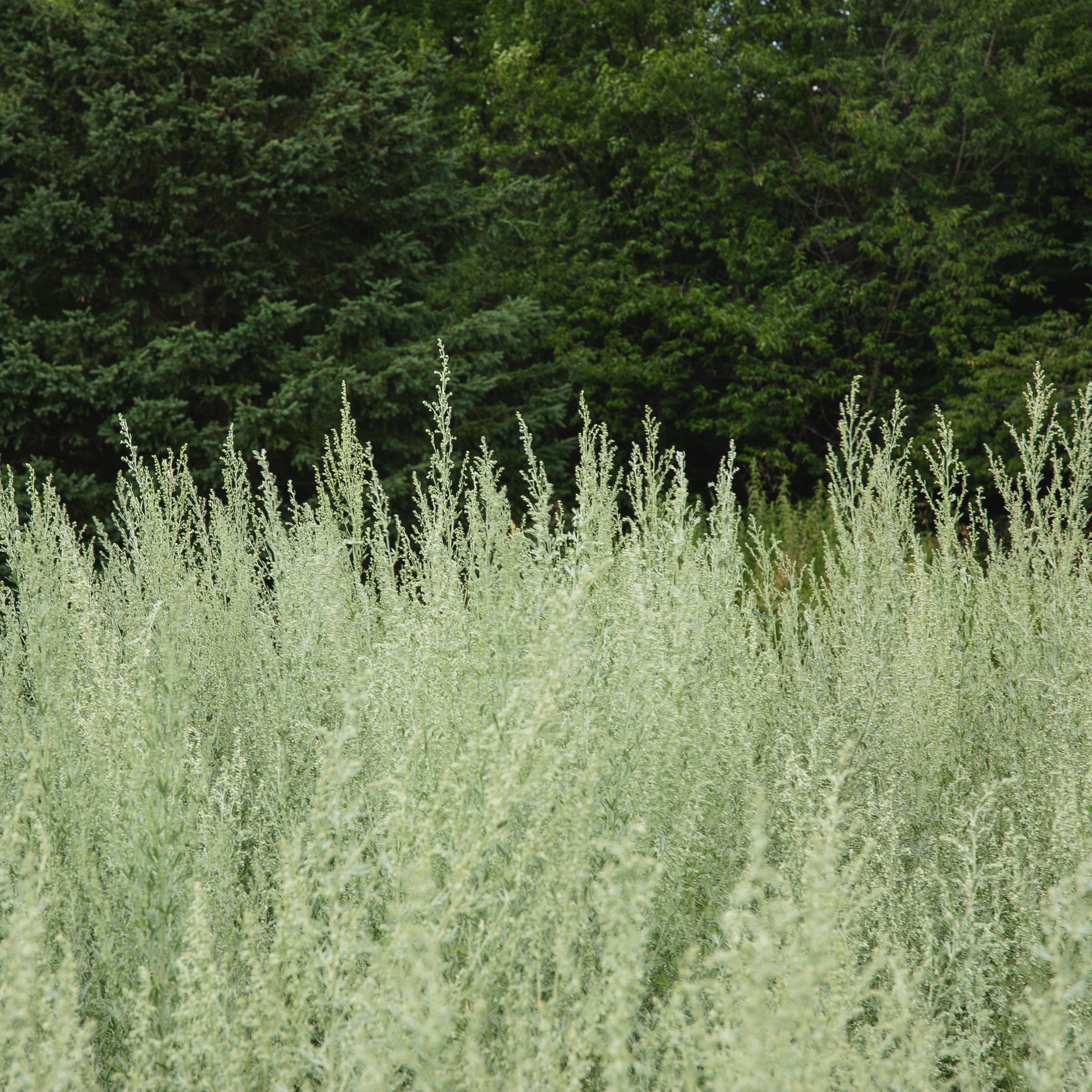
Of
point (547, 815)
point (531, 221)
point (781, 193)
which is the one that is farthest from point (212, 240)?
point (547, 815)

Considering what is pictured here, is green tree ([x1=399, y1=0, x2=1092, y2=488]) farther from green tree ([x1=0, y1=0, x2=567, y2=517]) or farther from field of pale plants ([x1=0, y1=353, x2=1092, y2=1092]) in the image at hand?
field of pale plants ([x1=0, y1=353, x2=1092, y2=1092])

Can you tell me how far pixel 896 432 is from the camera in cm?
408

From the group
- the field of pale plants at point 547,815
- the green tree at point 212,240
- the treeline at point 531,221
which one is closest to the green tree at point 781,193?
the treeline at point 531,221

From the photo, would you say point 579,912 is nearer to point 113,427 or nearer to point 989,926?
point 989,926

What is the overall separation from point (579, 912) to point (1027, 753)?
1906 millimetres

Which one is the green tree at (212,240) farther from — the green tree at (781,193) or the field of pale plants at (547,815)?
the field of pale plants at (547,815)

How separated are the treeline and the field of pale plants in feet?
16.0

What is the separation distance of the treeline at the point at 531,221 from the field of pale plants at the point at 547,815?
4892 millimetres

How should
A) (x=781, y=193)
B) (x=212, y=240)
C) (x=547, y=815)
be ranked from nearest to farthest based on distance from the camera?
(x=547, y=815) → (x=212, y=240) → (x=781, y=193)

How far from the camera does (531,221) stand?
12312 mm

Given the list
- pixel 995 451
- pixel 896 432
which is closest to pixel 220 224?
pixel 896 432

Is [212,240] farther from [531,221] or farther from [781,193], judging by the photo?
[781,193]

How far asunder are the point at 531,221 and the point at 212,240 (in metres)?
4.29

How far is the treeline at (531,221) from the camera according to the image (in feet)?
29.3
